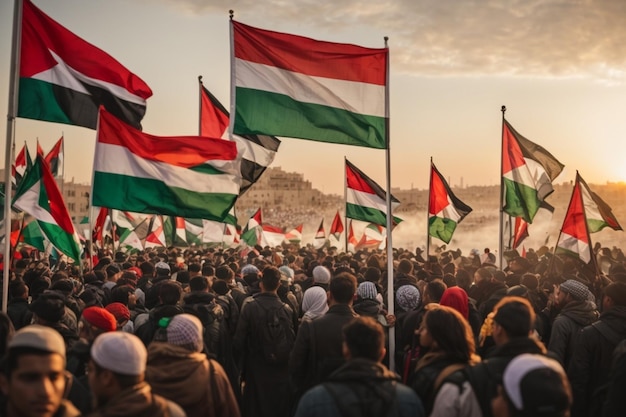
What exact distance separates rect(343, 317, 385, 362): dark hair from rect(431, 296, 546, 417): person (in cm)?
50

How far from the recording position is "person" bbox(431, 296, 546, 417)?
395 cm

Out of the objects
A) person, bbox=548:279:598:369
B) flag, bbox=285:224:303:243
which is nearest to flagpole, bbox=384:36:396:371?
person, bbox=548:279:598:369

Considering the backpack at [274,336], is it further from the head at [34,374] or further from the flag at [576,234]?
the flag at [576,234]

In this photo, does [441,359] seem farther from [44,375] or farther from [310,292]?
[310,292]

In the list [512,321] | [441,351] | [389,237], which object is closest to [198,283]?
[389,237]

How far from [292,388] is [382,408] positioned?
2680 millimetres

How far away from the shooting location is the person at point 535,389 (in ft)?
9.96

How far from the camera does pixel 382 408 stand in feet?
12.3

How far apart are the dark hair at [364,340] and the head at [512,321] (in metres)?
0.92

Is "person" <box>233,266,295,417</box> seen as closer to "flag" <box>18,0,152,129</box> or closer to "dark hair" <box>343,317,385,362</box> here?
"dark hair" <box>343,317,385,362</box>

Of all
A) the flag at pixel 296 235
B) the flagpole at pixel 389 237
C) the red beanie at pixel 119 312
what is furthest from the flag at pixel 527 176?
the flag at pixel 296 235

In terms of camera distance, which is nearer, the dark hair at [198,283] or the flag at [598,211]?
the dark hair at [198,283]

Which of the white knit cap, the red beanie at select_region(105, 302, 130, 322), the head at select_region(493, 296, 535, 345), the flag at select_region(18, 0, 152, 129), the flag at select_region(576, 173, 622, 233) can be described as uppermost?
the flag at select_region(18, 0, 152, 129)

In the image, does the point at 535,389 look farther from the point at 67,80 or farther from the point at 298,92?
the point at 67,80
